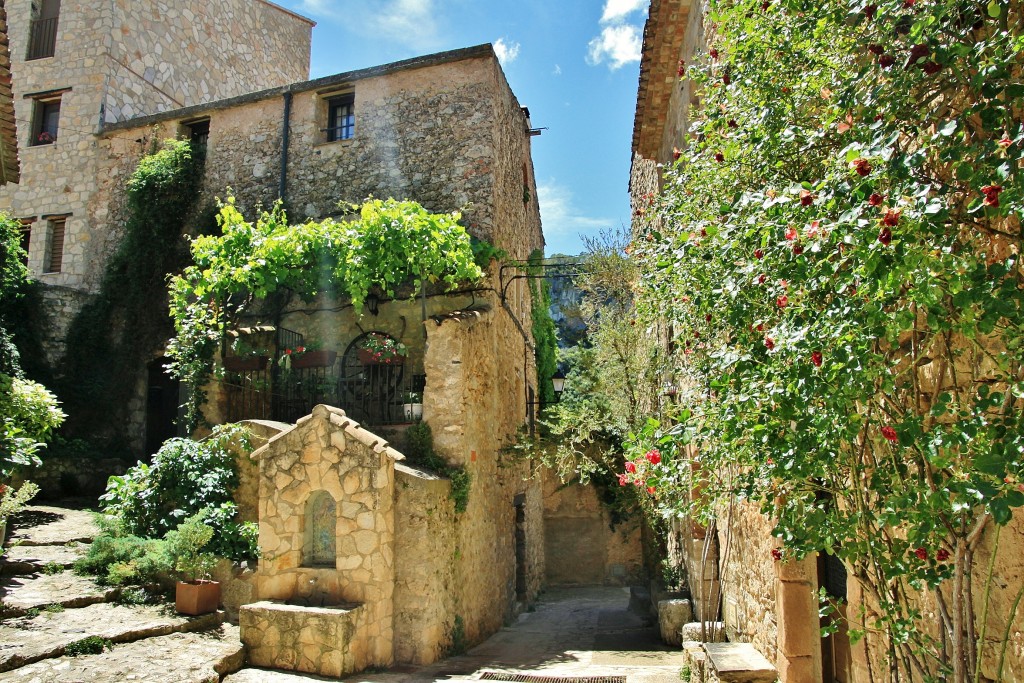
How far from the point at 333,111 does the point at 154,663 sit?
10354 millimetres

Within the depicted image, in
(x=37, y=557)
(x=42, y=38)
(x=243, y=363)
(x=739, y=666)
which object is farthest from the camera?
(x=42, y=38)

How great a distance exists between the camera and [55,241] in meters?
15.7

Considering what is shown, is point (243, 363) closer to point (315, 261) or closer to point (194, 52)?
point (315, 261)

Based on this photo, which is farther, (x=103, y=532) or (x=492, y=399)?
(x=492, y=399)

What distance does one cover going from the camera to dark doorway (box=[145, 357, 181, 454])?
45.5 feet

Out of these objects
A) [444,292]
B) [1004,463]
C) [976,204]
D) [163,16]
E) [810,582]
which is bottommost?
[810,582]

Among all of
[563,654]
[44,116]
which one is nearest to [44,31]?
[44,116]

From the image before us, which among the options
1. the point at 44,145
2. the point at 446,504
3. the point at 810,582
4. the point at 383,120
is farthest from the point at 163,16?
the point at 810,582

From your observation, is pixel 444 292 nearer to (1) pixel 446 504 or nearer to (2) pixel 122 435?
(1) pixel 446 504

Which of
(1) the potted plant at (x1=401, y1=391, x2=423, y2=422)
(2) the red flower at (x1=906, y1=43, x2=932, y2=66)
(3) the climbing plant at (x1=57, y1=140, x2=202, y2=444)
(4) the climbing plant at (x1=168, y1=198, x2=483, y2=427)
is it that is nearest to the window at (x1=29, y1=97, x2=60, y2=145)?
(3) the climbing plant at (x1=57, y1=140, x2=202, y2=444)

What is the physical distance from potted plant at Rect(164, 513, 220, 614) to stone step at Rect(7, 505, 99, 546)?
5.58ft

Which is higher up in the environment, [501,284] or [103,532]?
[501,284]

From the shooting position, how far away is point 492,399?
1130cm

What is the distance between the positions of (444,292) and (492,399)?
6.13 feet
